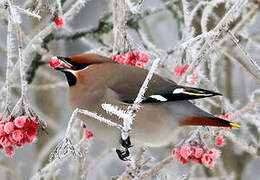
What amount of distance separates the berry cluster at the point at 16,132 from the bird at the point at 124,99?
0.54 meters

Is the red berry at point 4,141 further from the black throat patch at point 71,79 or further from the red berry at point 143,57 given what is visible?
the red berry at point 143,57

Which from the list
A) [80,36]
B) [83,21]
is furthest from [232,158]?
[83,21]

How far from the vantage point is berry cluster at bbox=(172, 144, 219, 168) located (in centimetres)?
265

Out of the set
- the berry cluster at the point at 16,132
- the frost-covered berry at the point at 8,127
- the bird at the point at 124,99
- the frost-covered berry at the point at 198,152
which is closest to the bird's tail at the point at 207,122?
the bird at the point at 124,99

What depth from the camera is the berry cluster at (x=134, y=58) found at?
2.82 m

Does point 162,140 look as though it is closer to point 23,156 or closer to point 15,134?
point 15,134

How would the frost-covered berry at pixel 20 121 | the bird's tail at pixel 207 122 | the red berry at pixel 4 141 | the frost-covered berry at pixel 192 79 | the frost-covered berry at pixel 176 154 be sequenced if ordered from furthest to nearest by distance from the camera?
1. the frost-covered berry at pixel 192 79
2. the frost-covered berry at pixel 176 154
3. the bird's tail at pixel 207 122
4. the red berry at pixel 4 141
5. the frost-covered berry at pixel 20 121

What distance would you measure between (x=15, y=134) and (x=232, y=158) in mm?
3446

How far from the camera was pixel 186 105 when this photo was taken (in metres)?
2.92

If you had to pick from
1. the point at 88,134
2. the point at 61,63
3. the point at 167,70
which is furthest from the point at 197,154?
the point at 167,70

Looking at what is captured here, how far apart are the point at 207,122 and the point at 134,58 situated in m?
0.55

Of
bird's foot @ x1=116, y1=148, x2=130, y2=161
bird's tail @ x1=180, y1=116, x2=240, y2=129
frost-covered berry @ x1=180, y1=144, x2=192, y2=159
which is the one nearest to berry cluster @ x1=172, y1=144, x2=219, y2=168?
frost-covered berry @ x1=180, y1=144, x2=192, y2=159

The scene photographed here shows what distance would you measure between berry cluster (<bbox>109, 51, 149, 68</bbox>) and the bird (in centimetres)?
8

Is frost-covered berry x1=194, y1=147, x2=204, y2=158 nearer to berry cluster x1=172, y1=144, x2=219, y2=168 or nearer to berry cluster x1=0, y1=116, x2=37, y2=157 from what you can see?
berry cluster x1=172, y1=144, x2=219, y2=168
